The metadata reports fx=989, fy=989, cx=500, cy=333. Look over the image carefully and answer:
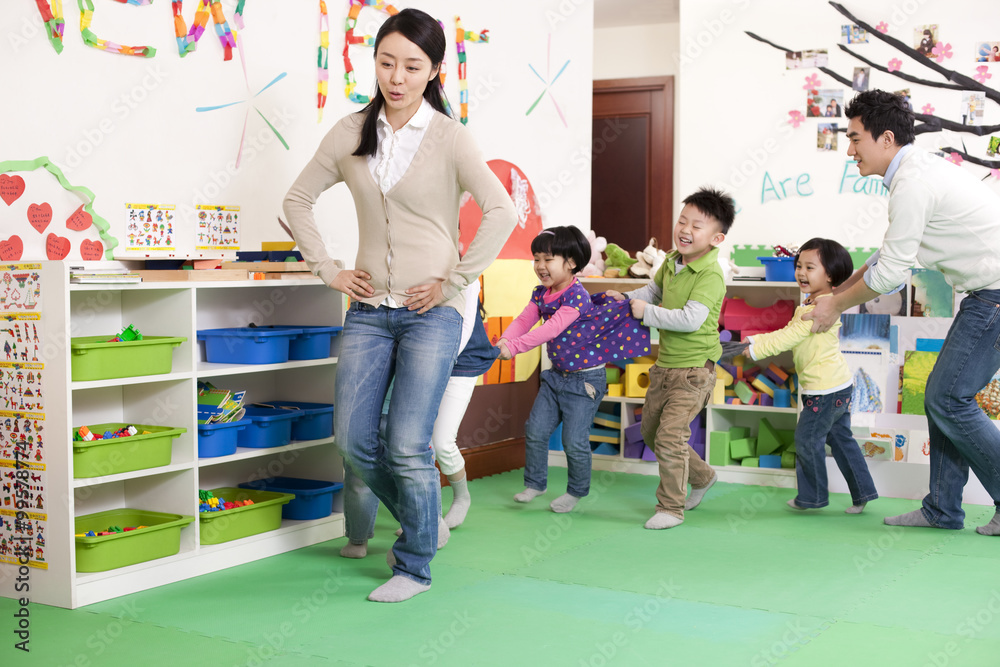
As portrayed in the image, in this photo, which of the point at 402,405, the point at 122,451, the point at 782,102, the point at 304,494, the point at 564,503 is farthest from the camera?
the point at 782,102

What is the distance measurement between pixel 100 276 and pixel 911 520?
2.94m

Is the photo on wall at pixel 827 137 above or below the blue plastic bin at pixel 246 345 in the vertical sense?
above

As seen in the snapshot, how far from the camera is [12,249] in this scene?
2801mm

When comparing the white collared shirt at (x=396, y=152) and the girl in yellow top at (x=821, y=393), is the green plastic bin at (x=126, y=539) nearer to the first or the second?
the white collared shirt at (x=396, y=152)

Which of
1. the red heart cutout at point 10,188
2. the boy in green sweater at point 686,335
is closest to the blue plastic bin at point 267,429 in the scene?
the red heart cutout at point 10,188

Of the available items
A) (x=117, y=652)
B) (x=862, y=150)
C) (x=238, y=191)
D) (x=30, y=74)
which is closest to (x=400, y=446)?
(x=117, y=652)

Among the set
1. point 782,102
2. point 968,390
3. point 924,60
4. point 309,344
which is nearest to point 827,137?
point 782,102

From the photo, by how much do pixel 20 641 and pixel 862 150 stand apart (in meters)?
3.03

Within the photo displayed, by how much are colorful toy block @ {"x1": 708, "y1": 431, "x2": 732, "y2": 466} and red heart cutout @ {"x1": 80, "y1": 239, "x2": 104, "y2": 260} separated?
288cm

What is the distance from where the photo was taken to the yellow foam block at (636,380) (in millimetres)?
4770

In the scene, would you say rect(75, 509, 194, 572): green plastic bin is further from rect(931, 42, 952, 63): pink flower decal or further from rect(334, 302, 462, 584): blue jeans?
rect(931, 42, 952, 63): pink flower decal

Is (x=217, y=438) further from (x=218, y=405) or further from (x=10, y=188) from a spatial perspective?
(x=10, y=188)

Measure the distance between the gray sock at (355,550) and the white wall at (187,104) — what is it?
3.64ft

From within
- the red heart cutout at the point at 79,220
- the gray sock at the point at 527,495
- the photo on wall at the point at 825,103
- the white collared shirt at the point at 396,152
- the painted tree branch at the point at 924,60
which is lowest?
the gray sock at the point at 527,495
